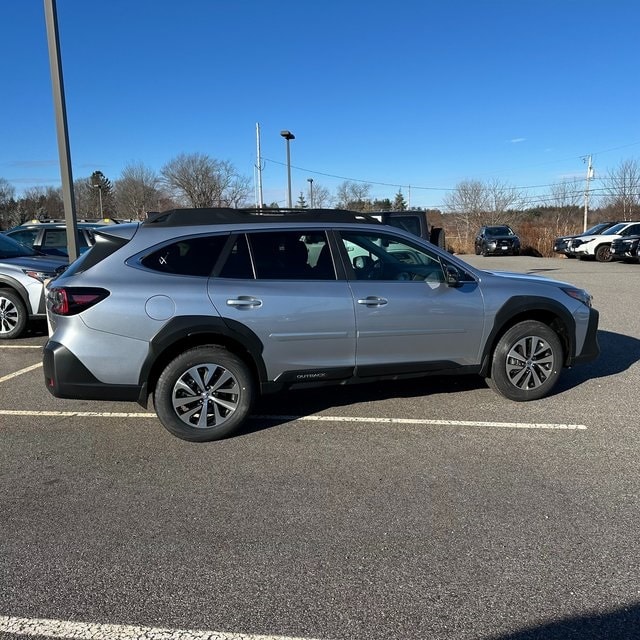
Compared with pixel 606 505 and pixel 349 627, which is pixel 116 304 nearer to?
pixel 349 627

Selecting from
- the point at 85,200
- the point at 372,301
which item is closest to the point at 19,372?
the point at 372,301

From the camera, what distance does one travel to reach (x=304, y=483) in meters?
3.60

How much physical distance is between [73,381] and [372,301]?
2451mm

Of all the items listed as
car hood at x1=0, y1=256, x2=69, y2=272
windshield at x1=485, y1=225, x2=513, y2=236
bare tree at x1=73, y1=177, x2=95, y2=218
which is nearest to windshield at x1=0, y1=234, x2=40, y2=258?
car hood at x1=0, y1=256, x2=69, y2=272

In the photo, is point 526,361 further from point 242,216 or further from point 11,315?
point 11,315

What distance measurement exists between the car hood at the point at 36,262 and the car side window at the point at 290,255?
5263 mm

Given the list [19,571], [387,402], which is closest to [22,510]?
[19,571]

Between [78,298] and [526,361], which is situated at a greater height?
→ [78,298]

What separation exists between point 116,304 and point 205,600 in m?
2.32

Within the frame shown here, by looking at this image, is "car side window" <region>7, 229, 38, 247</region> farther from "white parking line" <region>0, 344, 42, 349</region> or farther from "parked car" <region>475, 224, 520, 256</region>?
"parked car" <region>475, 224, 520, 256</region>

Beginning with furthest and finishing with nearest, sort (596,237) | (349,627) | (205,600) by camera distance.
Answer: (596,237)
(205,600)
(349,627)

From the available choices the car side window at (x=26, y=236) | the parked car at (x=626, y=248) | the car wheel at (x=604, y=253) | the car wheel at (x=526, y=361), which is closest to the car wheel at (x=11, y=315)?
the car side window at (x=26, y=236)

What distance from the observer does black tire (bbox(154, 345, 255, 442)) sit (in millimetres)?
4180

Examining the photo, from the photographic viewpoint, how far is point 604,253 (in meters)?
24.1
